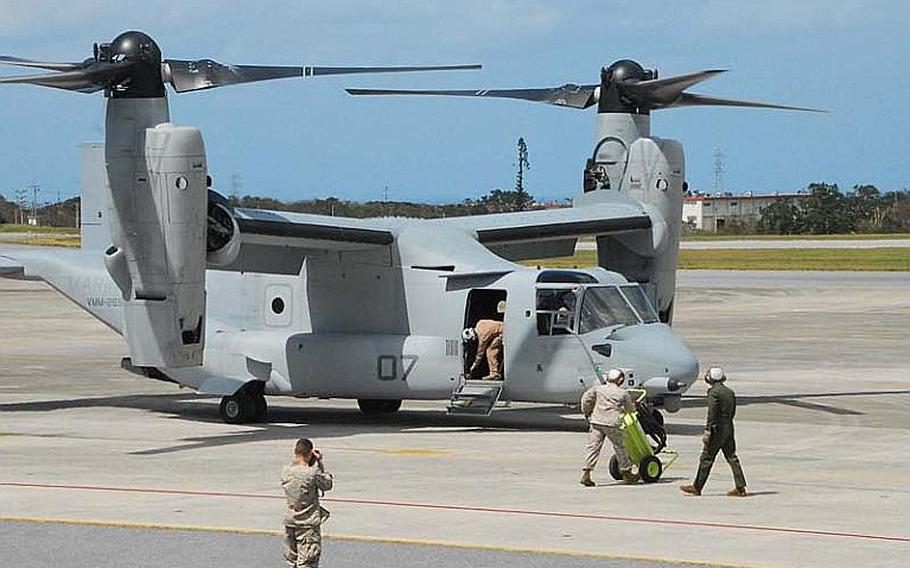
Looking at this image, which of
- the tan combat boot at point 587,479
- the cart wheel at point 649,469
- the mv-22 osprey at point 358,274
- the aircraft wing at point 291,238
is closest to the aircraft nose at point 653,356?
the mv-22 osprey at point 358,274

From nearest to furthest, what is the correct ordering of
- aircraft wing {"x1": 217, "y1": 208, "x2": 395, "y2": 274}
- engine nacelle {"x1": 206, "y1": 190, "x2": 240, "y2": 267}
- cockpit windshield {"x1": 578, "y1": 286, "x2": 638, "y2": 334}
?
1. engine nacelle {"x1": 206, "y1": 190, "x2": 240, "y2": 267}
2. cockpit windshield {"x1": 578, "y1": 286, "x2": 638, "y2": 334}
3. aircraft wing {"x1": 217, "y1": 208, "x2": 395, "y2": 274}

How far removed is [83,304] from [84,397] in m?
2.41

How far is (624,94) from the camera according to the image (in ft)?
88.1

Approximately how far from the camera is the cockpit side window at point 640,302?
860 inches

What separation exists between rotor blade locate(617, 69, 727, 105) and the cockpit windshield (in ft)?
18.3

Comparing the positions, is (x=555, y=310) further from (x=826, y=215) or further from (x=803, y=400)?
(x=826, y=215)

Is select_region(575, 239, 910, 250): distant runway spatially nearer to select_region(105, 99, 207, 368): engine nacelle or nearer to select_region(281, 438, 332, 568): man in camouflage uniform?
select_region(105, 99, 207, 368): engine nacelle

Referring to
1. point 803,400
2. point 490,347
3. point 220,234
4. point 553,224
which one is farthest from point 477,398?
point 803,400

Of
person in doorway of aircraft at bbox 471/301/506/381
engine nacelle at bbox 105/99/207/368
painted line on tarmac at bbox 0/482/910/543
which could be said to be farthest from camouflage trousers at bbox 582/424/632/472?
engine nacelle at bbox 105/99/207/368

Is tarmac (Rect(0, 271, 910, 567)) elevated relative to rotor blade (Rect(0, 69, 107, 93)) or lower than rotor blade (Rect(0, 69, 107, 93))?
lower

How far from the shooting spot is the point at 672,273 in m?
26.4

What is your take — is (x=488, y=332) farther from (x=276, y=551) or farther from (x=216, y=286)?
(x=276, y=551)

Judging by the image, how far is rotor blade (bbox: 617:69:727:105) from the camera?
→ 2608cm

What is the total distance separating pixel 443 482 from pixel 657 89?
11.7 metres
